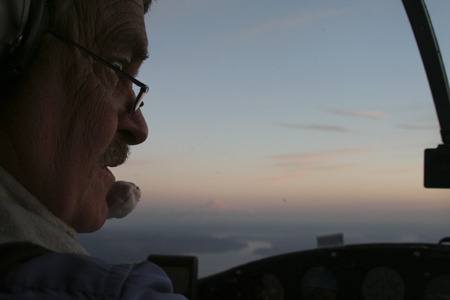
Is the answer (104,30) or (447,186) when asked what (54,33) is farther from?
(447,186)

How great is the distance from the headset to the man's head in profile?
29 mm

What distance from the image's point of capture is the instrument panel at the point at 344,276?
2369 mm

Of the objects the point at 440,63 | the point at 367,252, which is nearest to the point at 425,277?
the point at 367,252

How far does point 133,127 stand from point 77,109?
0.23m

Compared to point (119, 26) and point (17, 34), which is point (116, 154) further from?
point (17, 34)

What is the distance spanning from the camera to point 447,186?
2.12 metres

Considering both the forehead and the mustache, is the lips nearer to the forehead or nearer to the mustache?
the mustache

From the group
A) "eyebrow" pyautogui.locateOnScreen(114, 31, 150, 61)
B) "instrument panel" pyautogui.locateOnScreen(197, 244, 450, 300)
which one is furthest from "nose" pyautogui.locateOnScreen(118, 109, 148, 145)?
"instrument panel" pyautogui.locateOnScreen(197, 244, 450, 300)

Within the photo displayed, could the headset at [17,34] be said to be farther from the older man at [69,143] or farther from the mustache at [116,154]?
the mustache at [116,154]

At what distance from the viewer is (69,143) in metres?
1.00

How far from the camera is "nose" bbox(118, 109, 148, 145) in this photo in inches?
47.9

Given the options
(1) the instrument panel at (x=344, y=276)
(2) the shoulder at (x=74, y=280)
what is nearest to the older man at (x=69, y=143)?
(2) the shoulder at (x=74, y=280)

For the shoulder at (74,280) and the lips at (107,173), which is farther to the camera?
the lips at (107,173)

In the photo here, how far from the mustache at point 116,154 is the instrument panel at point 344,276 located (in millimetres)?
1517
